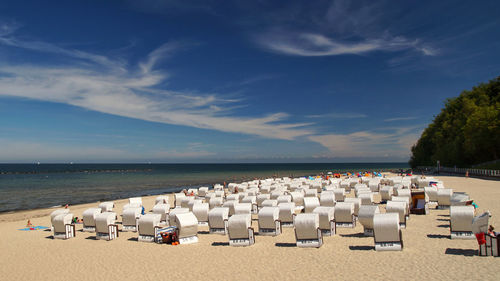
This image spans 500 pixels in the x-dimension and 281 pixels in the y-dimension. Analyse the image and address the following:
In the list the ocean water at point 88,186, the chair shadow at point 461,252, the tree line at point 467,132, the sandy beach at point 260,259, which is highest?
the tree line at point 467,132

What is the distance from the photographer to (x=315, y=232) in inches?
428

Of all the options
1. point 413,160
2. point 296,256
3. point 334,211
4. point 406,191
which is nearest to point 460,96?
point 413,160

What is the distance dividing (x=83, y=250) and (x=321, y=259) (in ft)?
27.5

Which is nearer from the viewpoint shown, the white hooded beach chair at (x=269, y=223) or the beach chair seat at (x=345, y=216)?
the white hooded beach chair at (x=269, y=223)

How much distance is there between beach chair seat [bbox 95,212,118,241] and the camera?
14.0 m

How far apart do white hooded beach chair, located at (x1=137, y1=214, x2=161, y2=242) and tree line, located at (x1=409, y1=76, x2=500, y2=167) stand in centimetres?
4620

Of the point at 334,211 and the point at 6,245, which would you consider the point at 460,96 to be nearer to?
the point at 334,211

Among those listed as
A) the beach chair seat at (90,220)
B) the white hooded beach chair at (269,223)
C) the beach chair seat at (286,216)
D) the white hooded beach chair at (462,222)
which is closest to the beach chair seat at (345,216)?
the beach chair seat at (286,216)

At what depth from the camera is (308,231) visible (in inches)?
430

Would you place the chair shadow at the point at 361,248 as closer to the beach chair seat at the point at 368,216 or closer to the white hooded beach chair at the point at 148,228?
the beach chair seat at the point at 368,216

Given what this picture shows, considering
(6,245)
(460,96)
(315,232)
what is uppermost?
(460,96)

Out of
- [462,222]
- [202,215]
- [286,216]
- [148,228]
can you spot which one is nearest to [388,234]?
[462,222]

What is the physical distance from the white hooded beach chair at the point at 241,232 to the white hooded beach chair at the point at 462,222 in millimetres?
6266

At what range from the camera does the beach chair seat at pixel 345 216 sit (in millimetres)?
13481
